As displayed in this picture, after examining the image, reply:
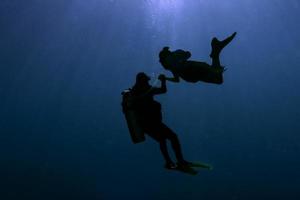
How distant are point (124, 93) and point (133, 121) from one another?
690 mm

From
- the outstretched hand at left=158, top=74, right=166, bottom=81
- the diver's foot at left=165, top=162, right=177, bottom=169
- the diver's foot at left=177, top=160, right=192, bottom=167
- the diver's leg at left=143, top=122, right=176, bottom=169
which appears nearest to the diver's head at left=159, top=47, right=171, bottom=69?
the outstretched hand at left=158, top=74, right=166, bottom=81

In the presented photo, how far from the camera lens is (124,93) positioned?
29.5ft

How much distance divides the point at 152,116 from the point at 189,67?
1.36m

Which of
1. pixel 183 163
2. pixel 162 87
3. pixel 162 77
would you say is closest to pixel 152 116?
pixel 162 87

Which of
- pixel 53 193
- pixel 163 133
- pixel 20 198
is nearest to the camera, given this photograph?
pixel 163 133

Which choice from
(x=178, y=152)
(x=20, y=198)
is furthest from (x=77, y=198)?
(x=178, y=152)

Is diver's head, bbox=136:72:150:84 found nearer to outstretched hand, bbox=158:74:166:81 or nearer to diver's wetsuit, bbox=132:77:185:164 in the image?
diver's wetsuit, bbox=132:77:185:164

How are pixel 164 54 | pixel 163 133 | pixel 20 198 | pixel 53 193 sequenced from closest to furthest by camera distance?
pixel 164 54
pixel 163 133
pixel 20 198
pixel 53 193

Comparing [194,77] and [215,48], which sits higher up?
[215,48]

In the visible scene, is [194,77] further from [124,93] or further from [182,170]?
[182,170]

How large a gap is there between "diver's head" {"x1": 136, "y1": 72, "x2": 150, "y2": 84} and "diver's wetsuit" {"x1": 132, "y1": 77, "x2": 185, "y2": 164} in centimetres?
9

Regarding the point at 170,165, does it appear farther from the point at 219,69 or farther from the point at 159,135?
the point at 219,69

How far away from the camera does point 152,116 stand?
30.1ft

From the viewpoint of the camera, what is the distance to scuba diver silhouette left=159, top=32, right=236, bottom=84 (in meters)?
8.77
